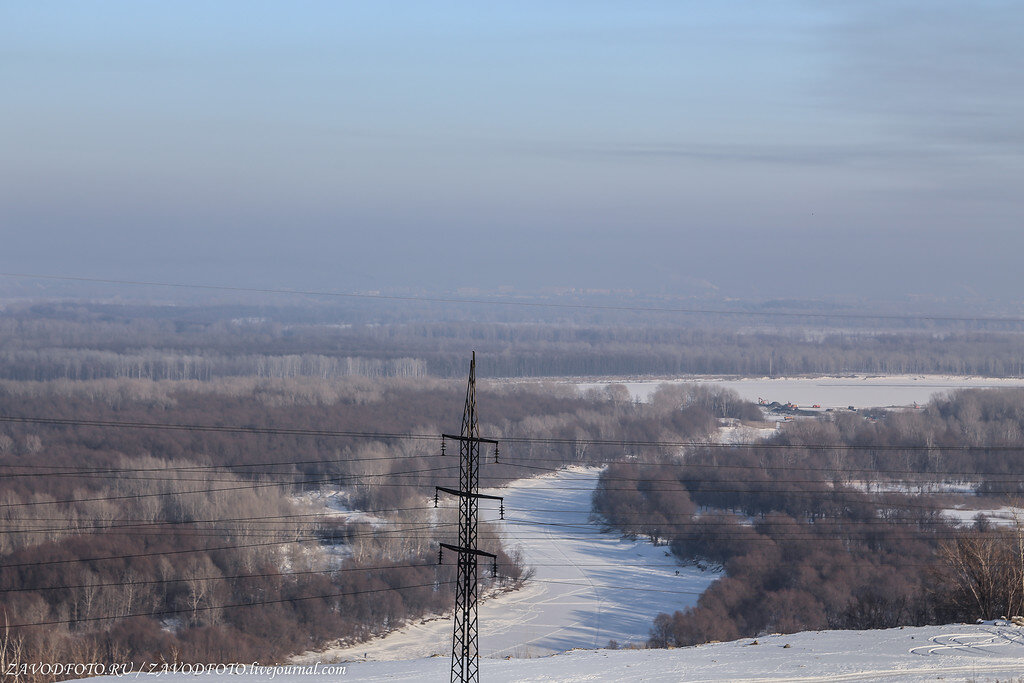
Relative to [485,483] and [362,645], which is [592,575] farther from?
[485,483]

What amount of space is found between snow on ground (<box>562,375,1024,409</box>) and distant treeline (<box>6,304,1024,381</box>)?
954cm

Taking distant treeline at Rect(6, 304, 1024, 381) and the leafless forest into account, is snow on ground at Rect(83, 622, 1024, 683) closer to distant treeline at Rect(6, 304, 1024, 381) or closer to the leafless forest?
the leafless forest

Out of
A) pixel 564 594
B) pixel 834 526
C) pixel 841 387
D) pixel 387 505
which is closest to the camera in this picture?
pixel 564 594

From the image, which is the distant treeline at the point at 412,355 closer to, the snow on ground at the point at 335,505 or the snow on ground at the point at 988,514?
the snow on ground at the point at 335,505

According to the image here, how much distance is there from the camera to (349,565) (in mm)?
45250

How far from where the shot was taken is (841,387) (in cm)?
13762

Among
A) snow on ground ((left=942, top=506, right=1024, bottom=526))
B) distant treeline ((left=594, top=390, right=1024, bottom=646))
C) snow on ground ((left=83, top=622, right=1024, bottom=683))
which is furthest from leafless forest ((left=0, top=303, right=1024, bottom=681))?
snow on ground ((left=83, top=622, right=1024, bottom=683))

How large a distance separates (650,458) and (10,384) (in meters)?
66.0

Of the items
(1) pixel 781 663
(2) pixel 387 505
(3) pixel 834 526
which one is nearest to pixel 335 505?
(2) pixel 387 505

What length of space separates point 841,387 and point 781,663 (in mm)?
126153

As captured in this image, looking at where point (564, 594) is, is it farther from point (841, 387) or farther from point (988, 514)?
point (841, 387)

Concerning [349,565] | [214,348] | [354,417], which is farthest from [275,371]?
[349,565]

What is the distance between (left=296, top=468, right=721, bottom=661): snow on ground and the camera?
36562 millimetres

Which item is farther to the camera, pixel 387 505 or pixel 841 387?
pixel 841 387
